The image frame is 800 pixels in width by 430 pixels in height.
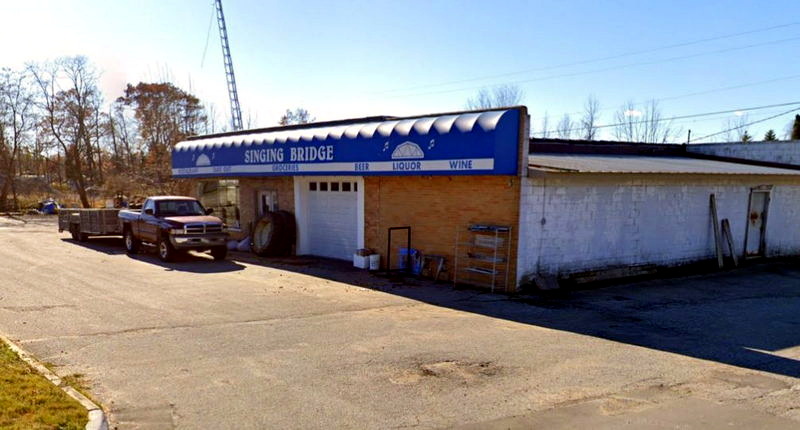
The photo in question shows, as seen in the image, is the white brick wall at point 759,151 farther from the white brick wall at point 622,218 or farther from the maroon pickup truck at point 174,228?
the maroon pickup truck at point 174,228

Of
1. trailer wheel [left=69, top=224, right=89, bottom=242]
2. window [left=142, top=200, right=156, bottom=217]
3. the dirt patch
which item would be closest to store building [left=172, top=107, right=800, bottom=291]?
window [left=142, top=200, right=156, bottom=217]

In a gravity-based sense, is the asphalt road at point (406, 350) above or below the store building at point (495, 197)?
below

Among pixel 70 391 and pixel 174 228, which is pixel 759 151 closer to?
pixel 174 228

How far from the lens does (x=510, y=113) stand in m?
12.1

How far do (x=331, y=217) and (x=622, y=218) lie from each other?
8652mm

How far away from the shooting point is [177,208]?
59.7ft

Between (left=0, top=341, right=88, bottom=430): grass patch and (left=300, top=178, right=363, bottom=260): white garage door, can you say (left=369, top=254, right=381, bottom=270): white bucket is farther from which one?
(left=0, top=341, right=88, bottom=430): grass patch

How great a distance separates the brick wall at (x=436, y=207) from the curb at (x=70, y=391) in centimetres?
890

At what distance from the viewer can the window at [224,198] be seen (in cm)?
2253

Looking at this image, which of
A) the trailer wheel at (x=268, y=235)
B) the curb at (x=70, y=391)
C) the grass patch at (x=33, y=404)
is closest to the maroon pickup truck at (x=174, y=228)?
the trailer wheel at (x=268, y=235)

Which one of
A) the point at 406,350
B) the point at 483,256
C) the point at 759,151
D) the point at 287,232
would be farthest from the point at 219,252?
the point at 759,151

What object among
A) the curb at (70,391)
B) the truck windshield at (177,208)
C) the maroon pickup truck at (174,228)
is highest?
the truck windshield at (177,208)

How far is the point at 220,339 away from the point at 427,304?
438 cm

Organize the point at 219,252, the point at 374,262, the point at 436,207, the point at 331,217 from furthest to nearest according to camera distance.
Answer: the point at 331,217 < the point at 219,252 < the point at 374,262 < the point at 436,207
